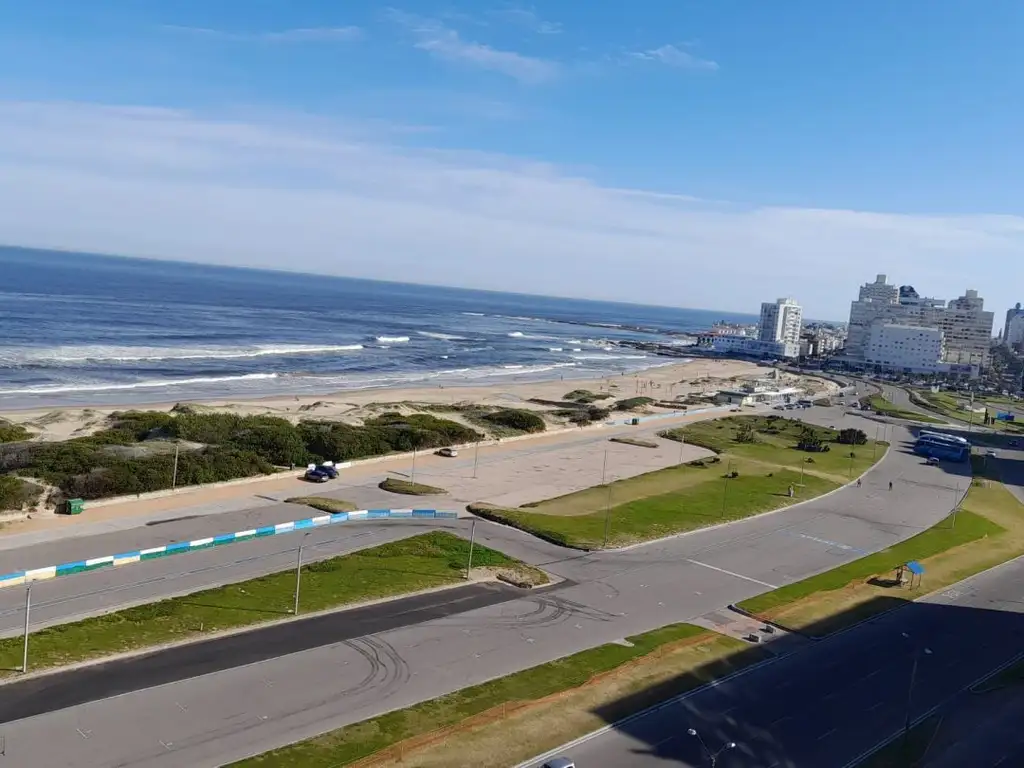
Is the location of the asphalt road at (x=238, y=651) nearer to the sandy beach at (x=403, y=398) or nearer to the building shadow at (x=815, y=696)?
the building shadow at (x=815, y=696)

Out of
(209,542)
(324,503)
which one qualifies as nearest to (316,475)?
(324,503)

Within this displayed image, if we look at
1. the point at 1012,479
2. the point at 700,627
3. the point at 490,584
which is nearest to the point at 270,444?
the point at 490,584

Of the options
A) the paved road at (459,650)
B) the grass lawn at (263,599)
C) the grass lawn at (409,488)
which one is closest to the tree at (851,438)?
the paved road at (459,650)

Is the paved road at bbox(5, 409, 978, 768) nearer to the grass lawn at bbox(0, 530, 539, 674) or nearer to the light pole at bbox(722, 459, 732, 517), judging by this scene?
the light pole at bbox(722, 459, 732, 517)

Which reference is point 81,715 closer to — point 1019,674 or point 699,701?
point 699,701

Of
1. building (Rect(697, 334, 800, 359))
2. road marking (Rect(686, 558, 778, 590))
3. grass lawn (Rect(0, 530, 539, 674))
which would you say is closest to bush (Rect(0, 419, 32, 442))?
grass lawn (Rect(0, 530, 539, 674))

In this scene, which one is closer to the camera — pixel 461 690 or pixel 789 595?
pixel 461 690
